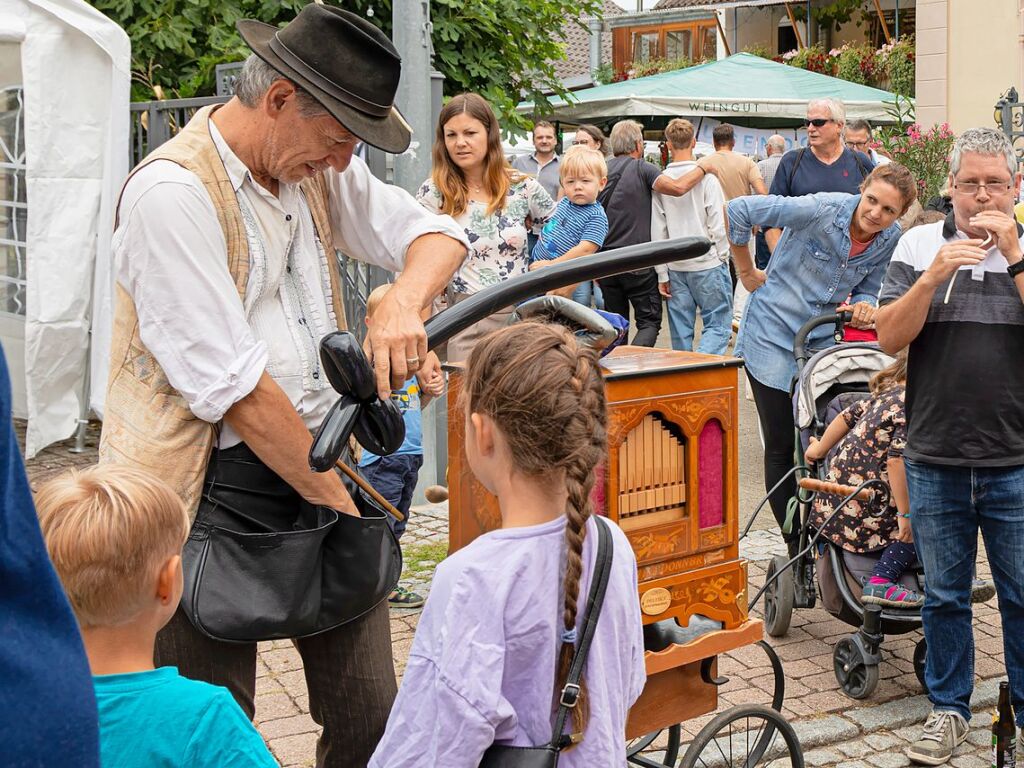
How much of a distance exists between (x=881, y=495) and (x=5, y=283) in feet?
18.9

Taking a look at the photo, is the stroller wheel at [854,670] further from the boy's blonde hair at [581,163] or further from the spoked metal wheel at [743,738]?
the boy's blonde hair at [581,163]

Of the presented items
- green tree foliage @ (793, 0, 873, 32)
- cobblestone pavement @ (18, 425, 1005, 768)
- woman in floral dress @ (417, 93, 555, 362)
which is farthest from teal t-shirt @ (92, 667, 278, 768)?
green tree foliage @ (793, 0, 873, 32)

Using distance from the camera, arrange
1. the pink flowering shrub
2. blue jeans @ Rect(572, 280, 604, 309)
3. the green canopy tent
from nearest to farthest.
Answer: blue jeans @ Rect(572, 280, 604, 309), the pink flowering shrub, the green canopy tent

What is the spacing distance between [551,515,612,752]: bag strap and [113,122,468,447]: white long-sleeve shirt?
0.69 m

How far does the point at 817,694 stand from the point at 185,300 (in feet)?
10.5

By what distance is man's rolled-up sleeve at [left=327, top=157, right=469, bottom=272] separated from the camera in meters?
2.77

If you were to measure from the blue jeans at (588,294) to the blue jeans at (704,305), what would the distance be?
23.9 inches

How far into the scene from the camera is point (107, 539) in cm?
192

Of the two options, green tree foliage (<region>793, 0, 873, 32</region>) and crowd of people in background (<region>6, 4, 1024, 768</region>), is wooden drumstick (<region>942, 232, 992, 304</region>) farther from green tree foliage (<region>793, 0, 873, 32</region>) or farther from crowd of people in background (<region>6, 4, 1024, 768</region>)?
green tree foliage (<region>793, 0, 873, 32</region>)

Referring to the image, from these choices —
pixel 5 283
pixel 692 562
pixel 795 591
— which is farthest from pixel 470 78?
pixel 692 562

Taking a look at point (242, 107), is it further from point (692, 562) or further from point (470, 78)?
point (470, 78)

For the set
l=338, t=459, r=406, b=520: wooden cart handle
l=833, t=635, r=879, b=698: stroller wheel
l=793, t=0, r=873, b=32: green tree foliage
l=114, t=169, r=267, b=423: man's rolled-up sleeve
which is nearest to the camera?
l=114, t=169, r=267, b=423: man's rolled-up sleeve

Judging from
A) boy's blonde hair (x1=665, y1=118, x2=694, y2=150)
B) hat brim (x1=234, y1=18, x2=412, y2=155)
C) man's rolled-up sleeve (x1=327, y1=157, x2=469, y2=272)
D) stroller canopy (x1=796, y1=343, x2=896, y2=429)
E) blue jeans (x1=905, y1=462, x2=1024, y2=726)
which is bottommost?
blue jeans (x1=905, y1=462, x2=1024, y2=726)

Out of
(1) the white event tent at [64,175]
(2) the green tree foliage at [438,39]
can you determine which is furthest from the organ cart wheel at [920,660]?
(2) the green tree foliage at [438,39]
